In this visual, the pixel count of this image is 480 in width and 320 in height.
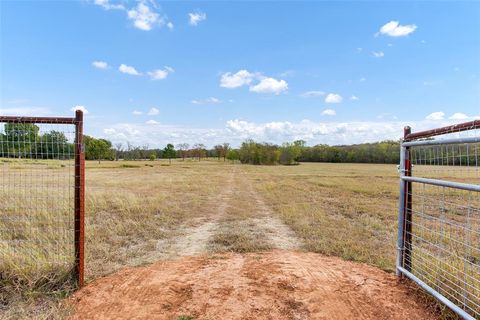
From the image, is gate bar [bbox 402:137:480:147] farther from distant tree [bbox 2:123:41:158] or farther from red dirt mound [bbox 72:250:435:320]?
distant tree [bbox 2:123:41:158]

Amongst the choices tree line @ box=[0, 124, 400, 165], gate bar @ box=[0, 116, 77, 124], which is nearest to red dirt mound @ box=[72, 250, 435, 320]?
gate bar @ box=[0, 116, 77, 124]

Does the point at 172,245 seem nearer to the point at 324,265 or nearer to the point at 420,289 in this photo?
the point at 324,265

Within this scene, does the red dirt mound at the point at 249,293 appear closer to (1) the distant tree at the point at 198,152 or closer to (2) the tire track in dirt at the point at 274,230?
(2) the tire track in dirt at the point at 274,230

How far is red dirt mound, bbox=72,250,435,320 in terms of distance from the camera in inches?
129

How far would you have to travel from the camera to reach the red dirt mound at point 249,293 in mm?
3270

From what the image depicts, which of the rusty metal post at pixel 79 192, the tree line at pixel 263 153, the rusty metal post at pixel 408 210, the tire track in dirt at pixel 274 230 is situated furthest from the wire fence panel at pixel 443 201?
the tree line at pixel 263 153

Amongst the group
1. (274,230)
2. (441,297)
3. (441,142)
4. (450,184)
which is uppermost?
(441,142)

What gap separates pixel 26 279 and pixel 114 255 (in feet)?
4.86

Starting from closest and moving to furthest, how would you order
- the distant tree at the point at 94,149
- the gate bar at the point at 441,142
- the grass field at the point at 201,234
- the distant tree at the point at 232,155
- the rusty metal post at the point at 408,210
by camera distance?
1. the gate bar at the point at 441,142
2. the grass field at the point at 201,234
3. the rusty metal post at the point at 408,210
4. the distant tree at the point at 94,149
5. the distant tree at the point at 232,155

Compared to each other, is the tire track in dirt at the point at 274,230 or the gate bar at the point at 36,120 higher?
the gate bar at the point at 36,120

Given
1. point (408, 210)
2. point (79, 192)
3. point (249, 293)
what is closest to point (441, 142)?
point (408, 210)

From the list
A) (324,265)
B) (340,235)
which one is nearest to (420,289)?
(324,265)

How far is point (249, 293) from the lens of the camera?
3.66 m

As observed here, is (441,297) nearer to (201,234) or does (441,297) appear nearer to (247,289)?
(247,289)
